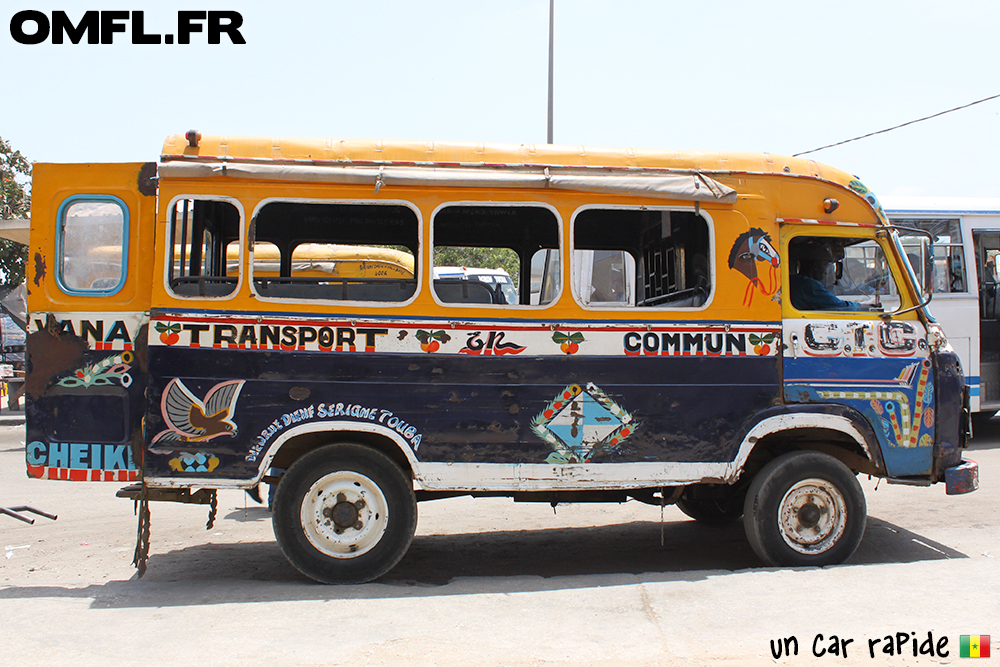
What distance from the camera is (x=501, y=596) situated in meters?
5.07

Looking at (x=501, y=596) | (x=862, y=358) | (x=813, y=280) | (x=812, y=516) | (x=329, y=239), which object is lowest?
(x=501, y=596)

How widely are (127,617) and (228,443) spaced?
1166 mm

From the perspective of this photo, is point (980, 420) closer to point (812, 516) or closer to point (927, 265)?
point (927, 265)

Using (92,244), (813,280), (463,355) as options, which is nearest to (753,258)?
(813,280)

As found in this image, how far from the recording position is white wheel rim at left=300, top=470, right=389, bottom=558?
5387mm

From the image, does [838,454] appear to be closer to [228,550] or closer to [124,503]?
[228,550]

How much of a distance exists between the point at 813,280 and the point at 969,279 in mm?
6779

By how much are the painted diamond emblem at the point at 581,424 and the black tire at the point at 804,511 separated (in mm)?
1074

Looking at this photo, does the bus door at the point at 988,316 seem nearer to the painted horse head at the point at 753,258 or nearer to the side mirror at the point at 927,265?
the side mirror at the point at 927,265

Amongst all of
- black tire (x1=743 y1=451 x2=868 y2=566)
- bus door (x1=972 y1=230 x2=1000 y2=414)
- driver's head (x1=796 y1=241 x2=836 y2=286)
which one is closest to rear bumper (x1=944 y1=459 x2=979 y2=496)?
black tire (x1=743 y1=451 x2=868 y2=566)

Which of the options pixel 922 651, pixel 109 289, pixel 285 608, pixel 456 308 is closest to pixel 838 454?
pixel 922 651

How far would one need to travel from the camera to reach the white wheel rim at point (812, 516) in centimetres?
570

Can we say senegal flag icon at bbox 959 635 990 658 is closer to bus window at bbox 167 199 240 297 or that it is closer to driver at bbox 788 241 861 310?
driver at bbox 788 241 861 310

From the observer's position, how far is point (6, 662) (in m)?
4.06
